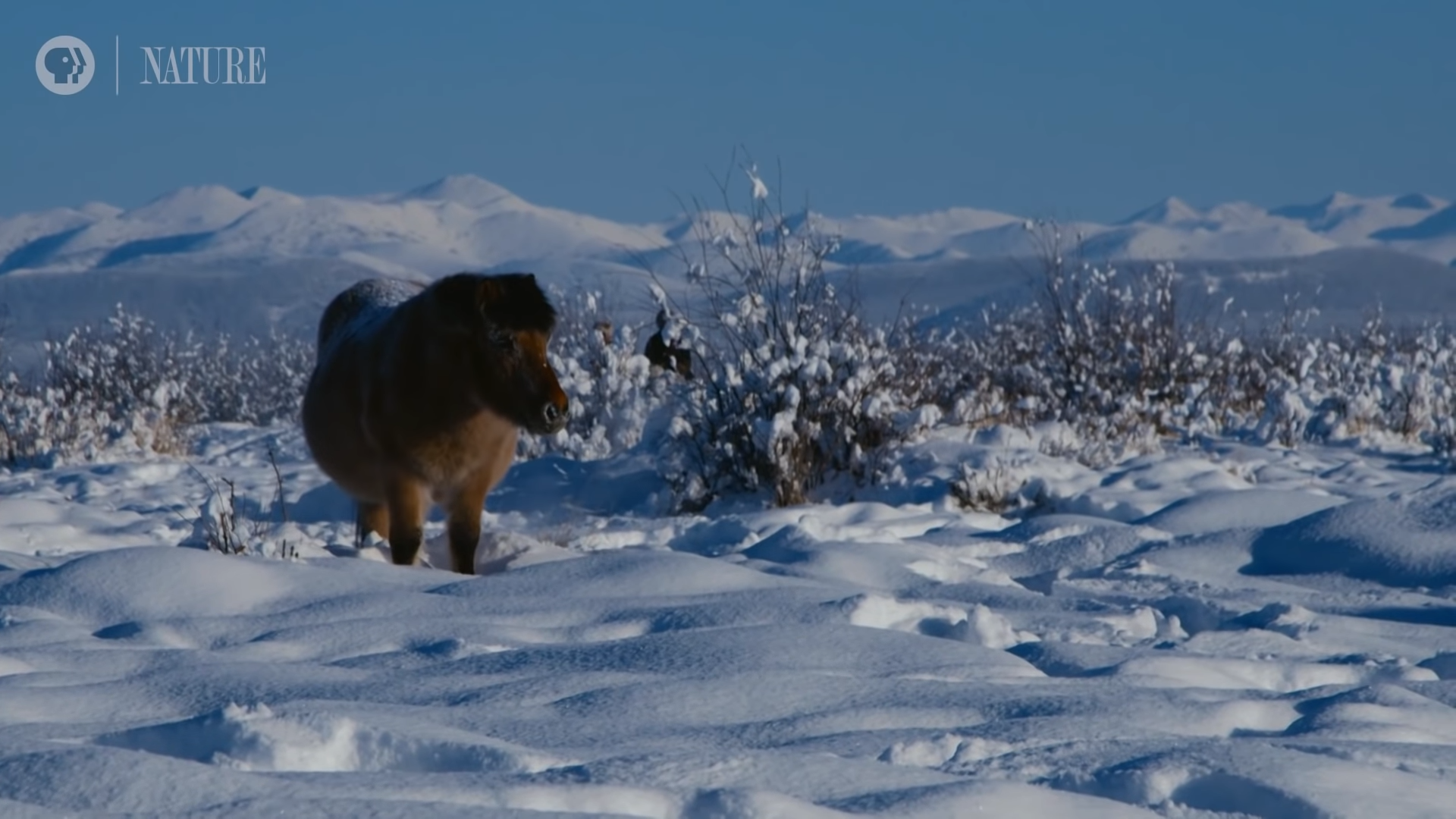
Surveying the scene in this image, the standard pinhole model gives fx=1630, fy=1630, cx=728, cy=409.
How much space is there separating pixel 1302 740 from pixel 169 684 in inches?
88.9

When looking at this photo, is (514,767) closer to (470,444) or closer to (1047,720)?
(1047,720)

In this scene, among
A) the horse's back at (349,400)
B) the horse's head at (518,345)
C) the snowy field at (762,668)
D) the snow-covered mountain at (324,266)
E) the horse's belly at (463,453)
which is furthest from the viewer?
the snow-covered mountain at (324,266)

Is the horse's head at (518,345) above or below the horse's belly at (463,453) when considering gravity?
above

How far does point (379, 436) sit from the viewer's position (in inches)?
241

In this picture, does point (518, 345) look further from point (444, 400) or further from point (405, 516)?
point (405, 516)

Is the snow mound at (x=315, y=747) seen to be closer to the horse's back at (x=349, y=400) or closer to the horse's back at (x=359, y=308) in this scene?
the horse's back at (x=349, y=400)

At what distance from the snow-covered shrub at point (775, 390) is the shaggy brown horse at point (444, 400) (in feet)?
8.73

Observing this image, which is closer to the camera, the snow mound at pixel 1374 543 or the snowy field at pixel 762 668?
the snowy field at pixel 762 668

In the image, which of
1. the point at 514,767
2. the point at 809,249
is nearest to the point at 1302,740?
the point at 514,767

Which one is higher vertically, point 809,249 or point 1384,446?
point 809,249

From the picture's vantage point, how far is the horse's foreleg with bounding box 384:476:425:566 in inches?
241

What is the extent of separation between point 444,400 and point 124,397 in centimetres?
1358

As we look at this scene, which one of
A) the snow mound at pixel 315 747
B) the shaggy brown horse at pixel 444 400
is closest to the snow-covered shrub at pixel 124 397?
the shaggy brown horse at pixel 444 400

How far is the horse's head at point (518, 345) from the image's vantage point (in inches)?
221
